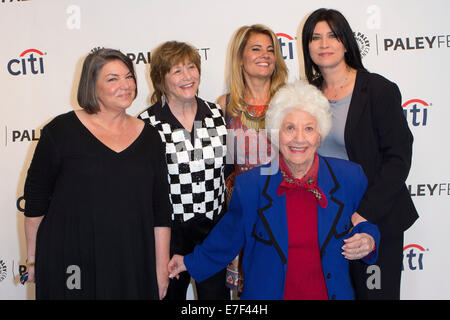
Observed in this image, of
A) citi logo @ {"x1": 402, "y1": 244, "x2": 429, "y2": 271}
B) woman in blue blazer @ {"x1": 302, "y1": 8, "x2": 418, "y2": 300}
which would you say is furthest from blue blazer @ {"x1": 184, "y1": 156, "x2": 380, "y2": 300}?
citi logo @ {"x1": 402, "y1": 244, "x2": 429, "y2": 271}

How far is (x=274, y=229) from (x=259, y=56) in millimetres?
1018

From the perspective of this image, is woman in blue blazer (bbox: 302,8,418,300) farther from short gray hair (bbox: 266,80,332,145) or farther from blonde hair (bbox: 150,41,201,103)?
blonde hair (bbox: 150,41,201,103)

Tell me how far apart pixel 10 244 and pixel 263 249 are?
2.22 metres

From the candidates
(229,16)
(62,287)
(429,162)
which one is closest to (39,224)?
(62,287)

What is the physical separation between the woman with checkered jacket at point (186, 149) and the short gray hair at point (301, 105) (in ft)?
1.45

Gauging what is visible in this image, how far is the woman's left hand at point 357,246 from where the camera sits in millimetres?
1485

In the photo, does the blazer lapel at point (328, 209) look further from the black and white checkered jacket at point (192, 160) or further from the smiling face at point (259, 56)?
the smiling face at point (259, 56)

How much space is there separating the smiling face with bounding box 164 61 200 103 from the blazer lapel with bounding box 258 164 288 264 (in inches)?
24.0

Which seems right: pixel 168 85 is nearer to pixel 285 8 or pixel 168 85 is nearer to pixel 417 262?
pixel 285 8

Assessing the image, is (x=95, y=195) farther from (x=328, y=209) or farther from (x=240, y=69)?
(x=240, y=69)

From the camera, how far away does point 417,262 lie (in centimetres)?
280

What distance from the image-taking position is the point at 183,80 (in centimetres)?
188

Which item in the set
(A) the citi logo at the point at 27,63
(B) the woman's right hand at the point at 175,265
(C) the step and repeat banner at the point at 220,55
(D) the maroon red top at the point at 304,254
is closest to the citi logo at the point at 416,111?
(C) the step and repeat banner at the point at 220,55

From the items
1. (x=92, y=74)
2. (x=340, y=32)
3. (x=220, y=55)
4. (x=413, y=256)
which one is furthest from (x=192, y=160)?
(x=413, y=256)
